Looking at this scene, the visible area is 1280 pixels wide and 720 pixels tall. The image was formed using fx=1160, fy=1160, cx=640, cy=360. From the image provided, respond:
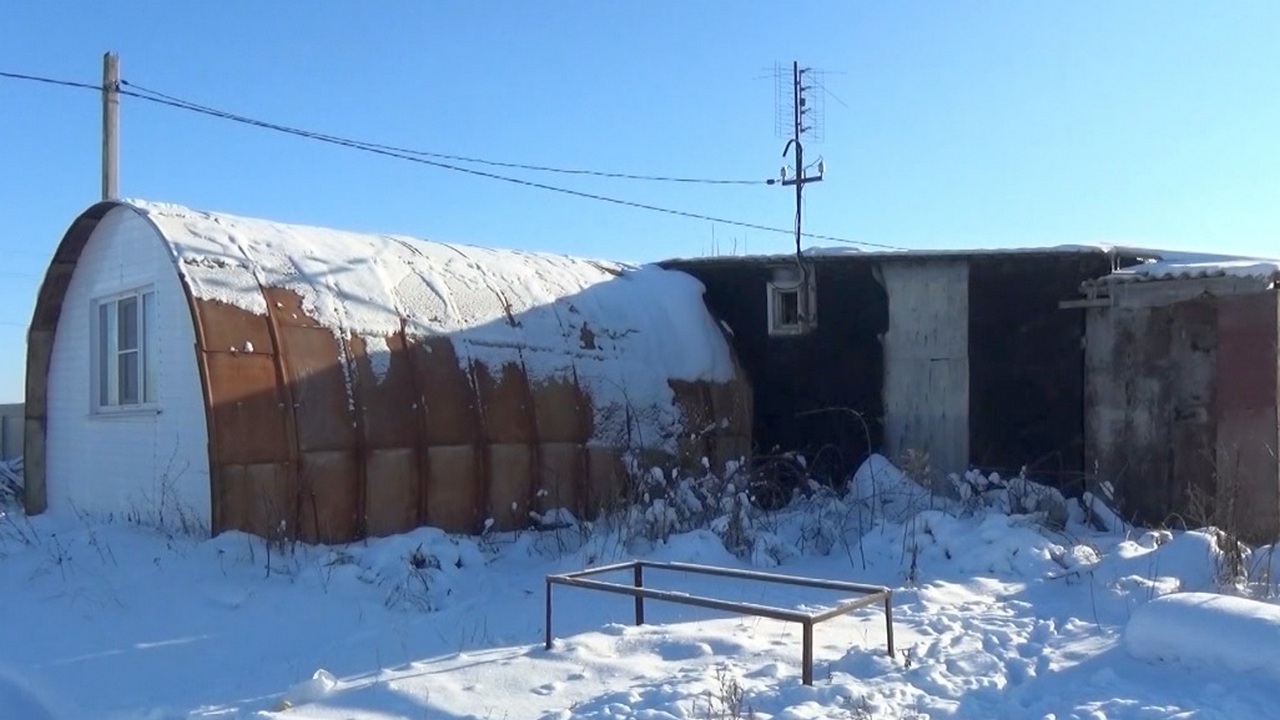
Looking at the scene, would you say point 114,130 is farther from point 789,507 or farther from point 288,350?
point 789,507

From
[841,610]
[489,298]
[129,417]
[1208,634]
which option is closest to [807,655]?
[841,610]

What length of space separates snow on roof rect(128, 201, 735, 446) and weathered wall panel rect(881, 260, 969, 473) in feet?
6.96

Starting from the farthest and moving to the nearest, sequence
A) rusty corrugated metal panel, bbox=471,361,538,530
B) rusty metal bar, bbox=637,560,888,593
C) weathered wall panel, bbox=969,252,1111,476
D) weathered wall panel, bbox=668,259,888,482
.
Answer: weathered wall panel, bbox=668,259,888,482, weathered wall panel, bbox=969,252,1111,476, rusty corrugated metal panel, bbox=471,361,538,530, rusty metal bar, bbox=637,560,888,593

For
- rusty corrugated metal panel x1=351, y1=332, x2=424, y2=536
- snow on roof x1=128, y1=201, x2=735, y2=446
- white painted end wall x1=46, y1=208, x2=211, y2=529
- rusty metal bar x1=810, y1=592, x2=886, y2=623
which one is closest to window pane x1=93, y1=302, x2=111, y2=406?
white painted end wall x1=46, y1=208, x2=211, y2=529

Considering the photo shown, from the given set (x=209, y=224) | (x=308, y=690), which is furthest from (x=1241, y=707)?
(x=209, y=224)

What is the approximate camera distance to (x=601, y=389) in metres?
13.0

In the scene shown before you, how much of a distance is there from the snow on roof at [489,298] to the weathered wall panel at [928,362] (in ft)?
6.96

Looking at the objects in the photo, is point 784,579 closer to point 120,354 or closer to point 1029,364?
point 1029,364

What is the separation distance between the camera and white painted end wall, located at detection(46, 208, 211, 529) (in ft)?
33.7

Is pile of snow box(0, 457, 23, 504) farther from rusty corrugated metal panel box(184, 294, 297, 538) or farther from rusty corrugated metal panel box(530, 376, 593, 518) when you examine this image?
rusty corrugated metal panel box(530, 376, 593, 518)

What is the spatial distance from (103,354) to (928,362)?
9037mm

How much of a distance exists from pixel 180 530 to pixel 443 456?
247 centimetres

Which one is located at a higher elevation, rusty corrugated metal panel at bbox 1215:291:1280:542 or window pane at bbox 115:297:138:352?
window pane at bbox 115:297:138:352

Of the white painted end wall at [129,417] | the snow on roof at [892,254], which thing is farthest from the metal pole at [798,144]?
the white painted end wall at [129,417]
